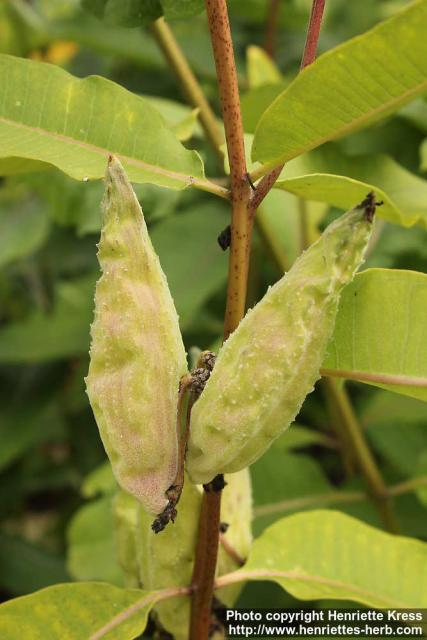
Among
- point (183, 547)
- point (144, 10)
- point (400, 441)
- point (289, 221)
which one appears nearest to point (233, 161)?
point (144, 10)

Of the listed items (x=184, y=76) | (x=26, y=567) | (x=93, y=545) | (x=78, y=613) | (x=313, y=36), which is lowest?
(x=26, y=567)

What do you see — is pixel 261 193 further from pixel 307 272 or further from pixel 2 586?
pixel 2 586

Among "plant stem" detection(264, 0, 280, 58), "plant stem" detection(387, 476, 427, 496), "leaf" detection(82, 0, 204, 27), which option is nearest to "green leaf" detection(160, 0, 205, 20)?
"leaf" detection(82, 0, 204, 27)

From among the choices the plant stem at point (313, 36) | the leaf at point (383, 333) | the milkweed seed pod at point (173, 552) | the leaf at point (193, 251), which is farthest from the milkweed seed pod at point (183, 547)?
the leaf at point (193, 251)

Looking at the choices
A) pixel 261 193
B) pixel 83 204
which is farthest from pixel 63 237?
pixel 261 193

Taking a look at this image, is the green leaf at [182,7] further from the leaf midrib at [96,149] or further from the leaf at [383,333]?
the leaf at [383,333]

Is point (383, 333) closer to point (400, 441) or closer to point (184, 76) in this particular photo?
point (184, 76)
